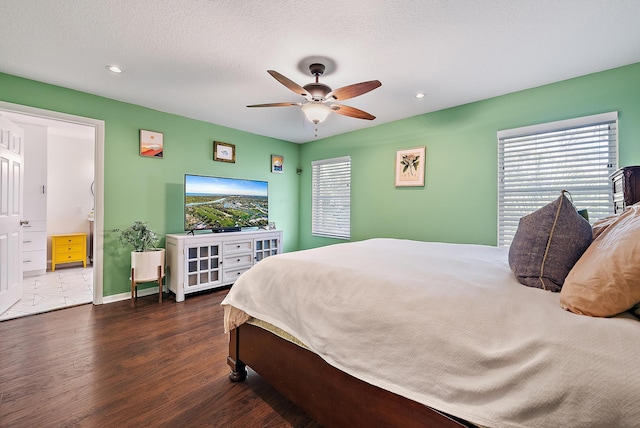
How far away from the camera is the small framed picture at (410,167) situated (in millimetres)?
3740

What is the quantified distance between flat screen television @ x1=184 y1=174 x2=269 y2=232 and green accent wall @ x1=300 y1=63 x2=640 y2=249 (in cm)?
142

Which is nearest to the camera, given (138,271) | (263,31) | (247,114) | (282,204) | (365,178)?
(263,31)

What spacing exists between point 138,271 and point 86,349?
1172 mm

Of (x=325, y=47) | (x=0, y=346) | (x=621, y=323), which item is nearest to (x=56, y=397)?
(x=0, y=346)

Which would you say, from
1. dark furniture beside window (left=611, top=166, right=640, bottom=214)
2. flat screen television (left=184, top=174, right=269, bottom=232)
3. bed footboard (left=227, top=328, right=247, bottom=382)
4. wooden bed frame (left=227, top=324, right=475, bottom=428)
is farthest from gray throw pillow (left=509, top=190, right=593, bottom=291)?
flat screen television (left=184, top=174, right=269, bottom=232)

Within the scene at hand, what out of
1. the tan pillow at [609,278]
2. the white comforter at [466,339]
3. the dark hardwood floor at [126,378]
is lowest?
the dark hardwood floor at [126,378]

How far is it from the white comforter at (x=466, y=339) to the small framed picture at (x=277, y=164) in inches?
143

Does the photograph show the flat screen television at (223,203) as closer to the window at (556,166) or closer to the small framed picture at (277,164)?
the small framed picture at (277,164)

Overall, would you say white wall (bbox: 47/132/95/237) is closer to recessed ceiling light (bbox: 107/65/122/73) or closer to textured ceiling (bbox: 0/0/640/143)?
textured ceiling (bbox: 0/0/640/143)

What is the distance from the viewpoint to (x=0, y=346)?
2258mm

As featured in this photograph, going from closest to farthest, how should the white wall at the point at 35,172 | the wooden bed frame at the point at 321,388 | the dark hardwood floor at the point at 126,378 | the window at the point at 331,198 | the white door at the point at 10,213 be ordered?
the wooden bed frame at the point at 321,388 < the dark hardwood floor at the point at 126,378 < the white door at the point at 10,213 < the white wall at the point at 35,172 < the window at the point at 331,198

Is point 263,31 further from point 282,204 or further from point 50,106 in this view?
point 282,204

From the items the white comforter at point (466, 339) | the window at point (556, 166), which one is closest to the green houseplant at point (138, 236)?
the white comforter at point (466, 339)

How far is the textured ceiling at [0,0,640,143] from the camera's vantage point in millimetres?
1805
